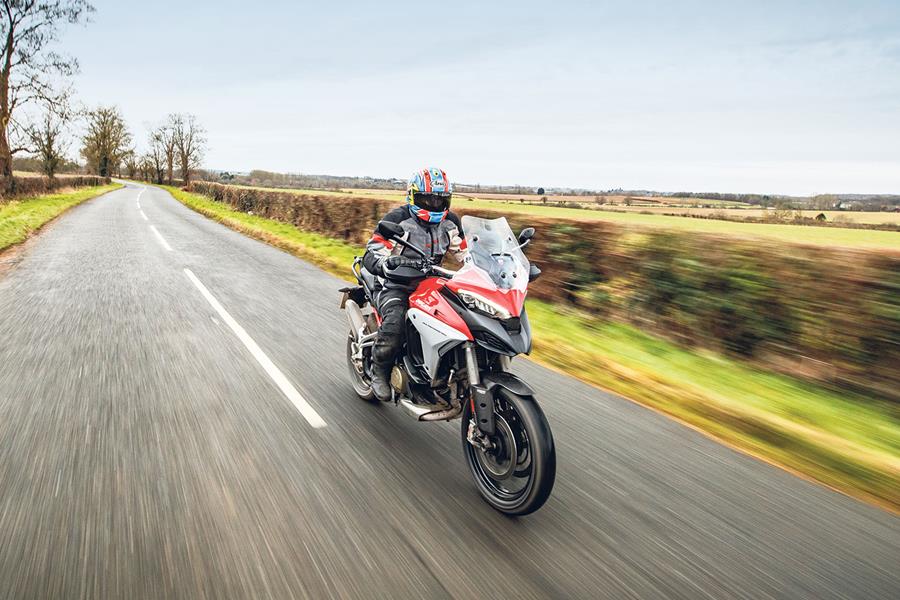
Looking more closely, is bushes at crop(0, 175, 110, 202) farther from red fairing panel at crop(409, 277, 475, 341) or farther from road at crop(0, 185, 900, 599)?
red fairing panel at crop(409, 277, 475, 341)

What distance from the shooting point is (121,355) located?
5641 mm

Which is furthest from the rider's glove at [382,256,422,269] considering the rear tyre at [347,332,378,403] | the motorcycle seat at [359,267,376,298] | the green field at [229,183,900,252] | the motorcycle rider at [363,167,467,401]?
the green field at [229,183,900,252]

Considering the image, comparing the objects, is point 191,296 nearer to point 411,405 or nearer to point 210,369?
point 210,369

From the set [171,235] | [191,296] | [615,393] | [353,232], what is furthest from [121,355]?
[171,235]

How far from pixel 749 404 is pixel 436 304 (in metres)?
3.25

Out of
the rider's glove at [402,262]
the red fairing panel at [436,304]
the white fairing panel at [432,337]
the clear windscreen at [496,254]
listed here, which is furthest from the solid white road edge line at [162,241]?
the clear windscreen at [496,254]

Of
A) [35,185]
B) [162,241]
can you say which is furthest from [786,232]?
[35,185]

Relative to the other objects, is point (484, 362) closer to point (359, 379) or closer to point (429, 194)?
point (429, 194)

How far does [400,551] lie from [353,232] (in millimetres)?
14202

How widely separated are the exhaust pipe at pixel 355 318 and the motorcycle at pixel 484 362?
103cm

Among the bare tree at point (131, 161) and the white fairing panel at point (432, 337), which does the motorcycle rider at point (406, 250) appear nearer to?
the white fairing panel at point (432, 337)

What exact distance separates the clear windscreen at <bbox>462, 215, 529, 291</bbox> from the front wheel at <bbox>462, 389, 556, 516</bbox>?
0.66 m

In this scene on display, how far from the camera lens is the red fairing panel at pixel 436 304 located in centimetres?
325

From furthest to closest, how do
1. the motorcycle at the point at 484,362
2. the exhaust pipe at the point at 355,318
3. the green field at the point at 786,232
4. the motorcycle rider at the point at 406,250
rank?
the green field at the point at 786,232 < the exhaust pipe at the point at 355,318 < the motorcycle rider at the point at 406,250 < the motorcycle at the point at 484,362
